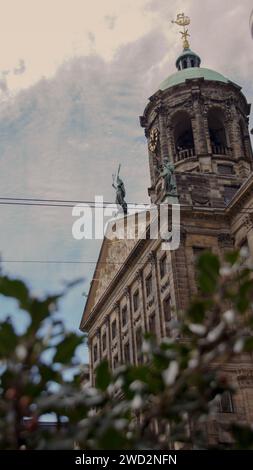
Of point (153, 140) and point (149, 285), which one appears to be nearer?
point (149, 285)

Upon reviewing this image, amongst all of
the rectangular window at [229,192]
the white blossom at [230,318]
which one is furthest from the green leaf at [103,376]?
the rectangular window at [229,192]

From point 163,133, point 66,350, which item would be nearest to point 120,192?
point 163,133

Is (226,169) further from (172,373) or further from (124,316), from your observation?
(172,373)

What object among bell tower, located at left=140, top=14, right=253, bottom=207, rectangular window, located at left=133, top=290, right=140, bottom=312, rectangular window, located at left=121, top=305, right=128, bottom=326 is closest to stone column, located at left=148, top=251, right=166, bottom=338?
rectangular window, located at left=133, top=290, right=140, bottom=312

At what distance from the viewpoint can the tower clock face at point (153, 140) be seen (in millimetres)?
50062

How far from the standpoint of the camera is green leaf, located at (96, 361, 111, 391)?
4.20 metres

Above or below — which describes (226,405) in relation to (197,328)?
above

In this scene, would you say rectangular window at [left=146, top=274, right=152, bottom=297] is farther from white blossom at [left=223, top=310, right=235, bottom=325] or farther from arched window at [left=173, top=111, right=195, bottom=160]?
white blossom at [left=223, top=310, right=235, bottom=325]

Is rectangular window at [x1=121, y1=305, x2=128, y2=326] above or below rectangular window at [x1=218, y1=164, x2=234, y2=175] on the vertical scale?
below

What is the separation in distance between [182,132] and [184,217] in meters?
13.1

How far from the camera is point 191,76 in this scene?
5094 cm

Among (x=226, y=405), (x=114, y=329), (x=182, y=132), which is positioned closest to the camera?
(x=226, y=405)

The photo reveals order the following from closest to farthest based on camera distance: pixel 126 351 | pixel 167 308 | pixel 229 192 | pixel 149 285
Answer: pixel 167 308 < pixel 149 285 < pixel 229 192 < pixel 126 351

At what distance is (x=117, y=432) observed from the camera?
352 centimetres
